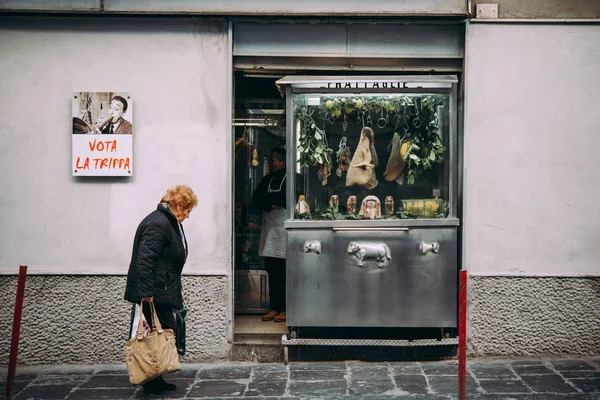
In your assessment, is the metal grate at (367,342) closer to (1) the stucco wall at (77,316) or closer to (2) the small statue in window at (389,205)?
(1) the stucco wall at (77,316)

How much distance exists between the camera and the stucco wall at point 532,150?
7535mm

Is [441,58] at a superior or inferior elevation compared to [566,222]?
superior

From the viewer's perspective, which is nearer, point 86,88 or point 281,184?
point 86,88

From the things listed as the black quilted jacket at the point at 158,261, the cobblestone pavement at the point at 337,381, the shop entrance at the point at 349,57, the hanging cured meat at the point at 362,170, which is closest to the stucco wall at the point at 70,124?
the shop entrance at the point at 349,57

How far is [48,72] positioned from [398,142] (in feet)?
12.4

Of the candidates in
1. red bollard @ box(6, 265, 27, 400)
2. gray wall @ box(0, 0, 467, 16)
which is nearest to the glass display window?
gray wall @ box(0, 0, 467, 16)

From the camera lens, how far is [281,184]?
8.72m

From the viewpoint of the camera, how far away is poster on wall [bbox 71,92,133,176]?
24.7 ft

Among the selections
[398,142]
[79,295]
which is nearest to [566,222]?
[398,142]

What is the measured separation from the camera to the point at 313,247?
7.49 meters

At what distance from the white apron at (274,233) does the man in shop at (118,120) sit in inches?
77.9

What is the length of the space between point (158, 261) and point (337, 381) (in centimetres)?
207

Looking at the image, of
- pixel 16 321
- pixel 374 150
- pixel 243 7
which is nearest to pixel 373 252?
pixel 374 150

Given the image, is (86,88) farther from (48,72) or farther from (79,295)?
(79,295)
